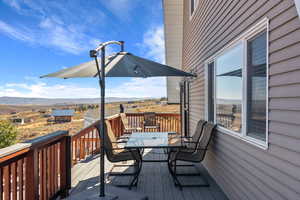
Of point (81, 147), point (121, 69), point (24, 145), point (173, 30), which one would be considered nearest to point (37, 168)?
point (24, 145)

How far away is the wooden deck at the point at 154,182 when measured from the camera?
3094mm

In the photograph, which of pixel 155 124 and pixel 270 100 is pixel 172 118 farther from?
pixel 270 100

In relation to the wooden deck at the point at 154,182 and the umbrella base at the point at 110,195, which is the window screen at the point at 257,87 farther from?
the umbrella base at the point at 110,195

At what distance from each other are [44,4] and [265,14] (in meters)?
8.66

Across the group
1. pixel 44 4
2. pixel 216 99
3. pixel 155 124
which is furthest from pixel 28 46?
pixel 216 99

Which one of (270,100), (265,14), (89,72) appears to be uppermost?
(265,14)

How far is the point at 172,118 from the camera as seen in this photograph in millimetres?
8133

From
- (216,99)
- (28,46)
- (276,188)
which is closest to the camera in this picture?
(276,188)

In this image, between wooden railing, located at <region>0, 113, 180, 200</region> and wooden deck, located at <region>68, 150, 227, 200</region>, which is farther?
wooden deck, located at <region>68, 150, 227, 200</region>

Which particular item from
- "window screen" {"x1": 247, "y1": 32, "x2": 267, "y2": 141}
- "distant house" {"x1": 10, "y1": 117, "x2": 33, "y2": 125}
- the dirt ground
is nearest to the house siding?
"window screen" {"x1": 247, "y1": 32, "x2": 267, "y2": 141}

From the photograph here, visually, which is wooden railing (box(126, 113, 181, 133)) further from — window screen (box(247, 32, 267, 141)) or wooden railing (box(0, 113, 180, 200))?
window screen (box(247, 32, 267, 141))

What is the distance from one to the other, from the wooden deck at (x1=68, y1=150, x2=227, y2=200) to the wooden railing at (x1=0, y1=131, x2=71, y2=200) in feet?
1.10

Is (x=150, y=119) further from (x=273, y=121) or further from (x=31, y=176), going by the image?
(x=273, y=121)

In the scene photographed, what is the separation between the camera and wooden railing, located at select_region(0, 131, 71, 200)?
1.97 meters
